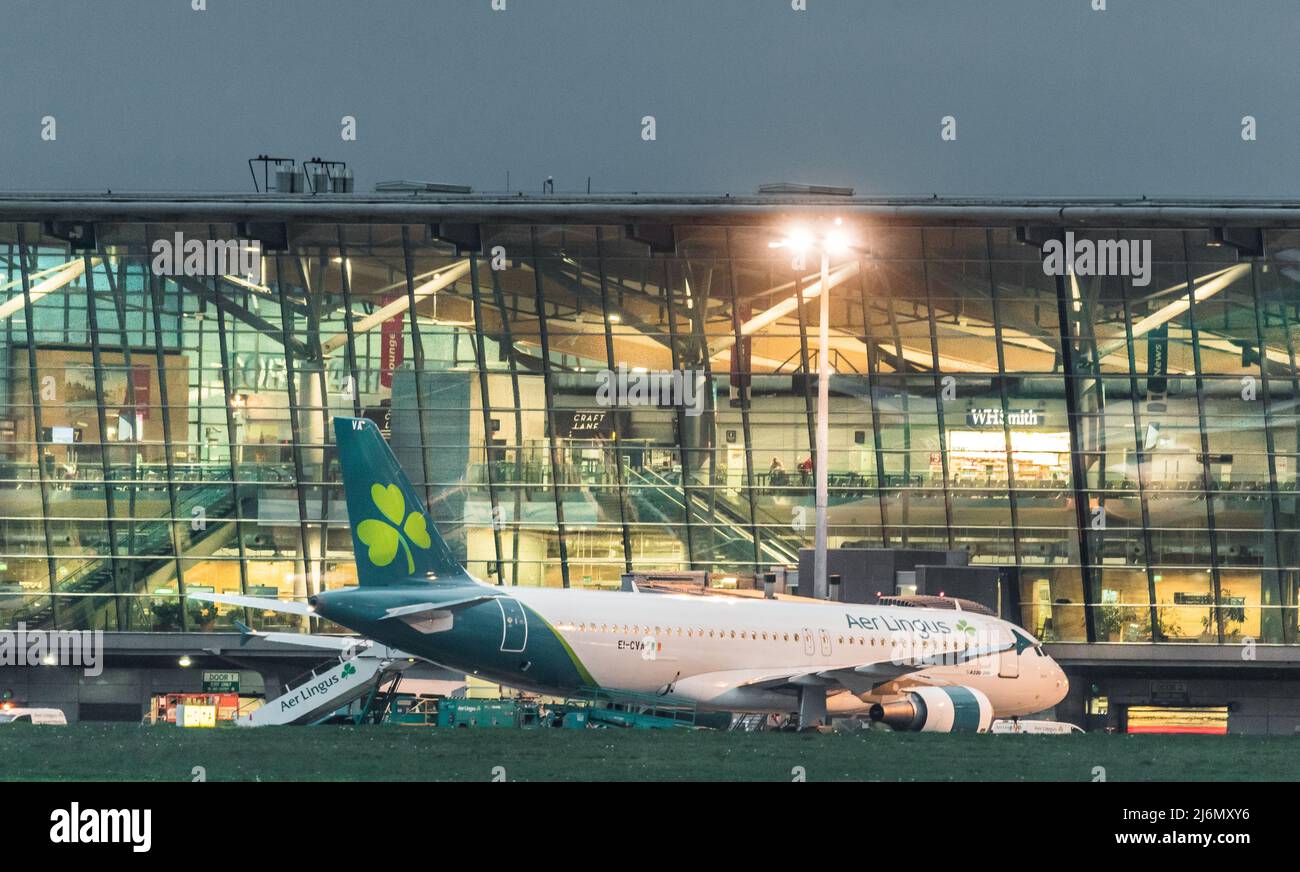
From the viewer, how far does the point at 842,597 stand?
53.9 meters

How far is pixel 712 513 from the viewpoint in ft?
192

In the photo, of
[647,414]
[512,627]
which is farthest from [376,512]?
[647,414]

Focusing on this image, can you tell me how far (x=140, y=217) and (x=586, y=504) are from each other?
16.9m

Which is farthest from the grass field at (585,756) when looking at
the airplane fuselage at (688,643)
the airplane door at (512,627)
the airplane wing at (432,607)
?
the airplane door at (512,627)

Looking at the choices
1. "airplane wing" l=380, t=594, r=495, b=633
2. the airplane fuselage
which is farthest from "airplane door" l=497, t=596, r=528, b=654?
"airplane wing" l=380, t=594, r=495, b=633

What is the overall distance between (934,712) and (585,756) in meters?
15.9

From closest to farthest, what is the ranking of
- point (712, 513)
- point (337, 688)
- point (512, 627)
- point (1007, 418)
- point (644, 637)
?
point (512, 627), point (644, 637), point (337, 688), point (1007, 418), point (712, 513)

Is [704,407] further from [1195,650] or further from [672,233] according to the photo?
[1195,650]

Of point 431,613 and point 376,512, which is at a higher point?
point 376,512

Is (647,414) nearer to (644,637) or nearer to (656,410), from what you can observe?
(656,410)

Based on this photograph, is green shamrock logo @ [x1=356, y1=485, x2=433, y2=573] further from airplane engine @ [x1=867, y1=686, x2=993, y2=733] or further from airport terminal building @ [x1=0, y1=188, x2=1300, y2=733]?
airport terminal building @ [x1=0, y1=188, x2=1300, y2=733]

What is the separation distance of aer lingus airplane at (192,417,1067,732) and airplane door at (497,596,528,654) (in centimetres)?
3
